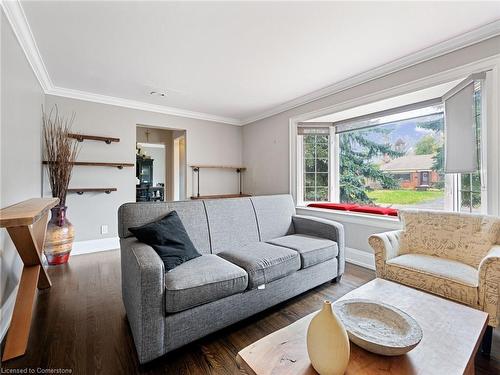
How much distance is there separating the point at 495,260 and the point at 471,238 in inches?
20.9

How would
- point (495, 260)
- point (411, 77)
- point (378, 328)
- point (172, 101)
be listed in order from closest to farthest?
point (378, 328)
point (495, 260)
point (411, 77)
point (172, 101)

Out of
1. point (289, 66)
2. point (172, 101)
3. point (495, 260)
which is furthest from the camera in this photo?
point (172, 101)

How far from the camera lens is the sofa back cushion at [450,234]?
1837 millimetres

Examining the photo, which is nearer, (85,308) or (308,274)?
(85,308)

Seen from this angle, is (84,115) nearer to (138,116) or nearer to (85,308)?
(138,116)

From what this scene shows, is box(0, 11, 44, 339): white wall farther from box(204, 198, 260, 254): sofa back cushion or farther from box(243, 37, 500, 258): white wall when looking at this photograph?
box(243, 37, 500, 258): white wall

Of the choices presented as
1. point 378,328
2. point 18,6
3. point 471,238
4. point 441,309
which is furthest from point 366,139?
point 18,6

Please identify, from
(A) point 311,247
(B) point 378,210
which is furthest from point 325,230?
(B) point 378,210

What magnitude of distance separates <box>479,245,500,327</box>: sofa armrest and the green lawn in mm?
1392

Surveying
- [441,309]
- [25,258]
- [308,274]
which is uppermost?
[25,258]

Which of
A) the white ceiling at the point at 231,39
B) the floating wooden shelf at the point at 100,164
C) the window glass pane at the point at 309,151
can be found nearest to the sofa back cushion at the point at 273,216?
the window glass pane at the point at 309,151

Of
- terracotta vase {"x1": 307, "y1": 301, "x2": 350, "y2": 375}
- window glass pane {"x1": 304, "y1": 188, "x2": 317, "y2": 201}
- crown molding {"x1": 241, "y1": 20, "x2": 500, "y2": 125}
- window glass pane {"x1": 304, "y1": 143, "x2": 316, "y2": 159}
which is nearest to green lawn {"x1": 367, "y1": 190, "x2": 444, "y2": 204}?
window glass pane {"x1": 304, "y1": 188, "x2": 317, "y2": 201}

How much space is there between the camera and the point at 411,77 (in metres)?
2.50

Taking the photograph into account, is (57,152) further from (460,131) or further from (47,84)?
(460,131)
